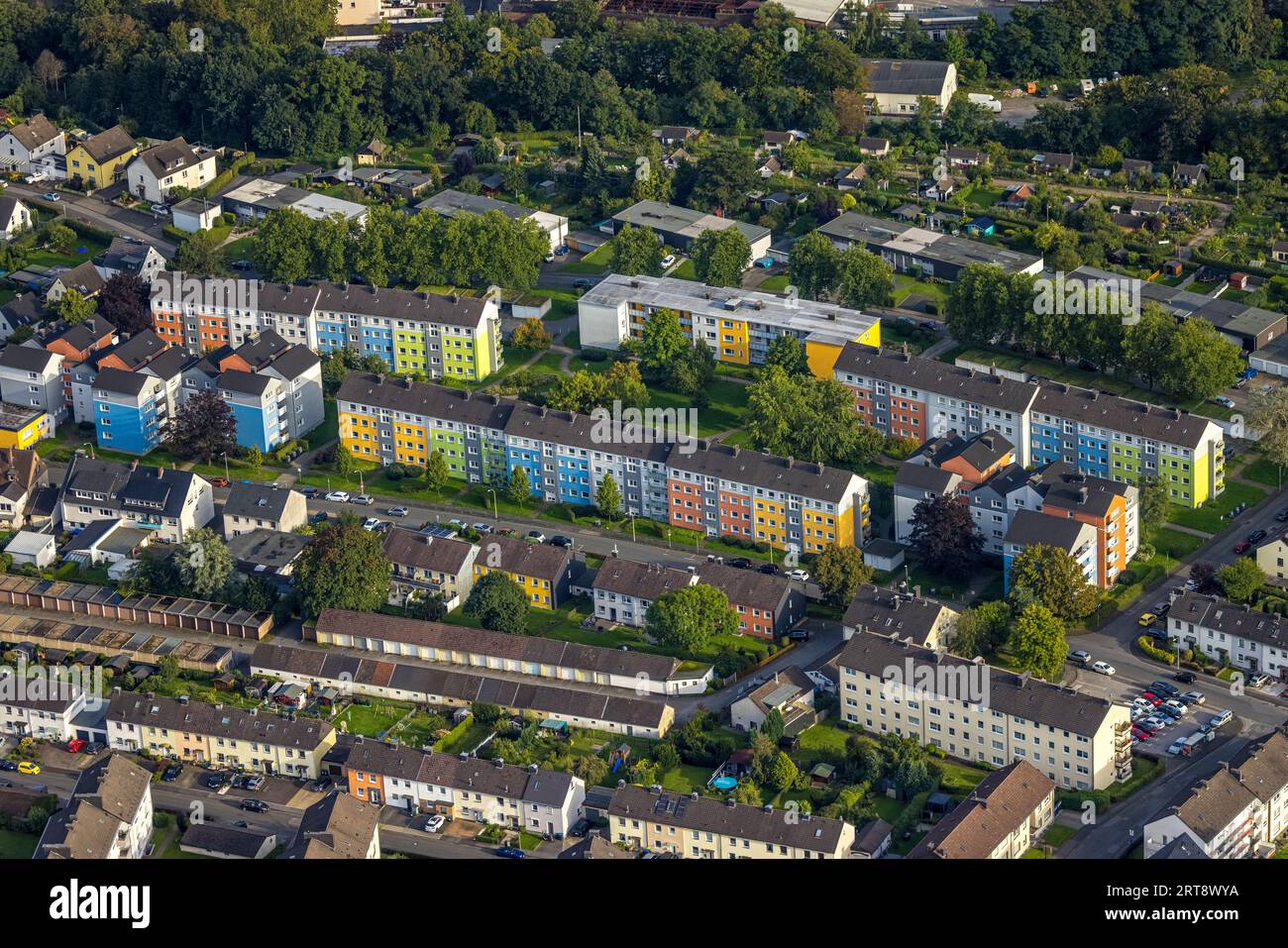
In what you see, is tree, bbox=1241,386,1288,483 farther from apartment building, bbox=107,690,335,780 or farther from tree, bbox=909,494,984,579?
apartment building, bbox=107,690,335,780

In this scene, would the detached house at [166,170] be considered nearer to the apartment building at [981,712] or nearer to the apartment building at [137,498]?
the apartment building at [137,498]

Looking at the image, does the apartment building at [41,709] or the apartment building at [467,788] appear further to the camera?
the apartment building at [41,709]

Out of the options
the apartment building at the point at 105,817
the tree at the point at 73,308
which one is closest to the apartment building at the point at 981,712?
the apartment building at the point at 105,817

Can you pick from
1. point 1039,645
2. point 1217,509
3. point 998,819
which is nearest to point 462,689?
point 1039,645

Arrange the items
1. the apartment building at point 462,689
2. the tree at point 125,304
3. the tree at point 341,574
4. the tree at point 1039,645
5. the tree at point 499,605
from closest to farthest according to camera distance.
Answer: the apartment building at point 462,689 < the tree at point 1039,645 < the tree at point 499,605 < the tree at point 341,574 < the tree at point 125,304

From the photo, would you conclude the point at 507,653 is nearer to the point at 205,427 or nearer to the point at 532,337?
the point at 205,427
